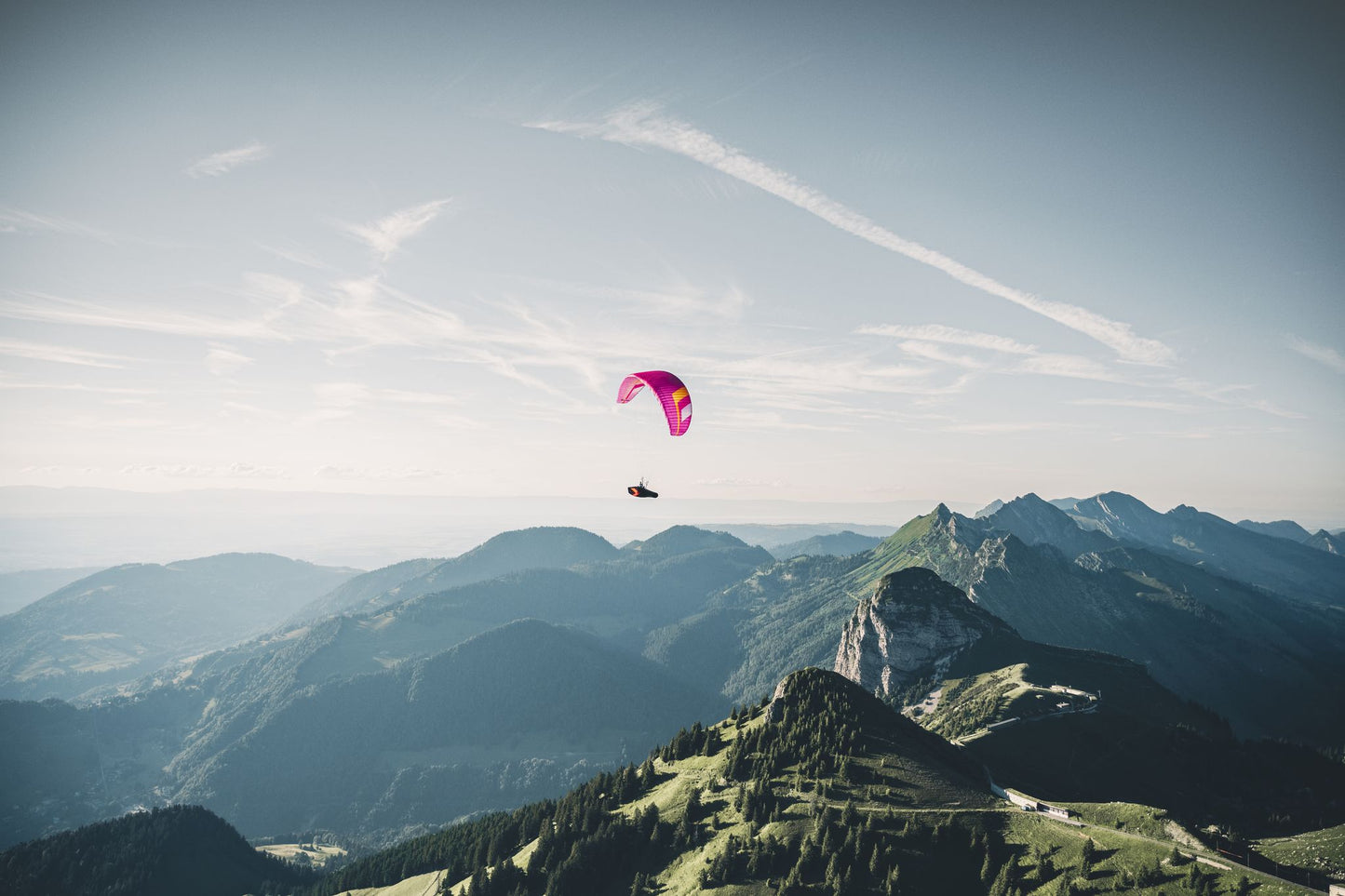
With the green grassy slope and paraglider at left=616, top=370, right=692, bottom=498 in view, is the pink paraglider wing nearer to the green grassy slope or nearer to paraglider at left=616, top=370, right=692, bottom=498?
paraglider at left=616, top=370, right=692, bottom=498

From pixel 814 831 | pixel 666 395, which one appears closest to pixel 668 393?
pixel 666 395

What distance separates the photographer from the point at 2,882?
190625mm

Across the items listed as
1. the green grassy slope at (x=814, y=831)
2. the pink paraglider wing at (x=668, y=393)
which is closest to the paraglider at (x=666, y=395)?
the pink paraglider wing at (x=668, y=393)

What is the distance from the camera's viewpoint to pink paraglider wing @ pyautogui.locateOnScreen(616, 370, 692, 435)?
86625 mm

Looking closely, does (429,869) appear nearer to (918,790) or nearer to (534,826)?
(534,826)

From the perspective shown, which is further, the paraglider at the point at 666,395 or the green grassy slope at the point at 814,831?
the paraglider at the point at 666,395

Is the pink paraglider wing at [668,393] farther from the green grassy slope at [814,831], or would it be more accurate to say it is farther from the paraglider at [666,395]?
the green grassy slope at [814,831]

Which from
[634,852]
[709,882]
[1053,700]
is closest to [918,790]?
[709,882]

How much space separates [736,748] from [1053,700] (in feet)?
345

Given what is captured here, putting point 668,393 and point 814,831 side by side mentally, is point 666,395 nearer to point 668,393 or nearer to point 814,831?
point 668,393

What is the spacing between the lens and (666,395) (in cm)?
8719

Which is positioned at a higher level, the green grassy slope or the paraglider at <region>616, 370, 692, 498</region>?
the paraglider at <region>616, 370, 692, 498</region>

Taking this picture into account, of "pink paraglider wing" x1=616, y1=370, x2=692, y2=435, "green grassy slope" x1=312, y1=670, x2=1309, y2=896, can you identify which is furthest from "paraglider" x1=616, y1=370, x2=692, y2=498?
"green grassy slope" x1=312, y1=670, x2=1309, y2=896

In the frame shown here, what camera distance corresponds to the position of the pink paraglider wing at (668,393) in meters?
86.6
